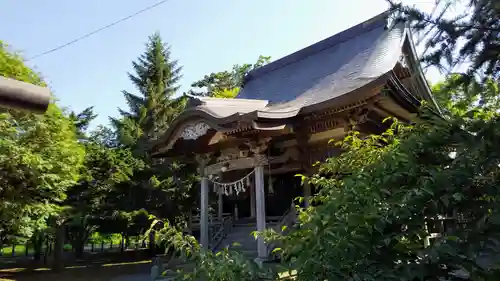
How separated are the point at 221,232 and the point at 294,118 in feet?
13.1

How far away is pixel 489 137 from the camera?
187 centimetres

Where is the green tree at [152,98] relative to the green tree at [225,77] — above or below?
below

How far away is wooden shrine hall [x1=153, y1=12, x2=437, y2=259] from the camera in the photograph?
7566 millimetres

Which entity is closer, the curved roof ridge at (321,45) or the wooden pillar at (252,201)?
the wooden pillar at (252,201)

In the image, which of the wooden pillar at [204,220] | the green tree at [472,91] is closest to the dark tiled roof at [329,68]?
the wooden pillar at [204,220]

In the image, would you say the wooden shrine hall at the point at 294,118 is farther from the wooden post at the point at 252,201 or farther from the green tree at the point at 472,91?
the green tree at the point at 472,91

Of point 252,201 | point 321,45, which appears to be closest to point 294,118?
point 252,201

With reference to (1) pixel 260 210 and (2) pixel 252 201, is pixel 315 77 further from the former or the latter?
(1) pixel 260 210

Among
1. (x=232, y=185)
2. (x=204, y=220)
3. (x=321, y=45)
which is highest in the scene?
(x=321, y=45)

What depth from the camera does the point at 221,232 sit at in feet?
33.2

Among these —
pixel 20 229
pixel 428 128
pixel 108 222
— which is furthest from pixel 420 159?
pixel 108 222

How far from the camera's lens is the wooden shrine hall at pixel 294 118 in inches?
298

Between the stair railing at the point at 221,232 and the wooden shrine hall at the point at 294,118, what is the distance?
0.42 feet

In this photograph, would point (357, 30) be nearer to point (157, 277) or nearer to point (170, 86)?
point (157, 277)
